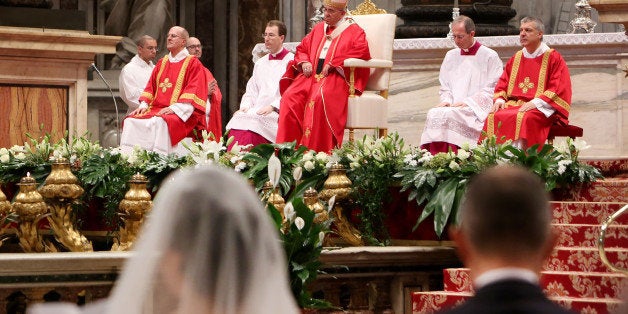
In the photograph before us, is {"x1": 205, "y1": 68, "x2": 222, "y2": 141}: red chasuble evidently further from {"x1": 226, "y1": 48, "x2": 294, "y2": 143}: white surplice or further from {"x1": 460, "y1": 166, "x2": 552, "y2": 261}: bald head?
{"x1": 460, "y1": 166, "x2": 552, "y2": 261}: bald head

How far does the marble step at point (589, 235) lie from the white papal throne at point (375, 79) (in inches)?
133

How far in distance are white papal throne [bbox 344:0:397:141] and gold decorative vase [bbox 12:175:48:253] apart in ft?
11.3

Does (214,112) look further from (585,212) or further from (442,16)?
(585,212)

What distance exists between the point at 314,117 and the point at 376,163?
3028mm

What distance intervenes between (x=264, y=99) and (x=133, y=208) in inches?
187

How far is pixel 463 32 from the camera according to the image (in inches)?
422

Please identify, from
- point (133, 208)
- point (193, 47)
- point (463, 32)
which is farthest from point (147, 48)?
point (133, 208)

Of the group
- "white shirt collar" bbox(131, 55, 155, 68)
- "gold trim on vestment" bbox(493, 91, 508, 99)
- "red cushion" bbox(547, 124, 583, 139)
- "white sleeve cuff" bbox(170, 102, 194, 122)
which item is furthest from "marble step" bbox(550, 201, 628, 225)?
"white shirt collar" bbox(131, 55, 155, 68)

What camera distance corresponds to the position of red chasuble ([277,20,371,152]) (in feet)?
34.3

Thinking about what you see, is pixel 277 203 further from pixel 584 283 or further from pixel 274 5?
pixel 274 5

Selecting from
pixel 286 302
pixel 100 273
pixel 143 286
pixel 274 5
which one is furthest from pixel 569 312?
pixel 274 5

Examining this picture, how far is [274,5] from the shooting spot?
15594mm

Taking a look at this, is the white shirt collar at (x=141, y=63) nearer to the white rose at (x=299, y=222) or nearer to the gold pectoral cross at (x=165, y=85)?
the gold pectoral cross at (x=165, y=85)

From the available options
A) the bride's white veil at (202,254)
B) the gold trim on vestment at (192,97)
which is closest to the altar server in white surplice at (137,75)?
the gold trim on vestment at (192,97)
